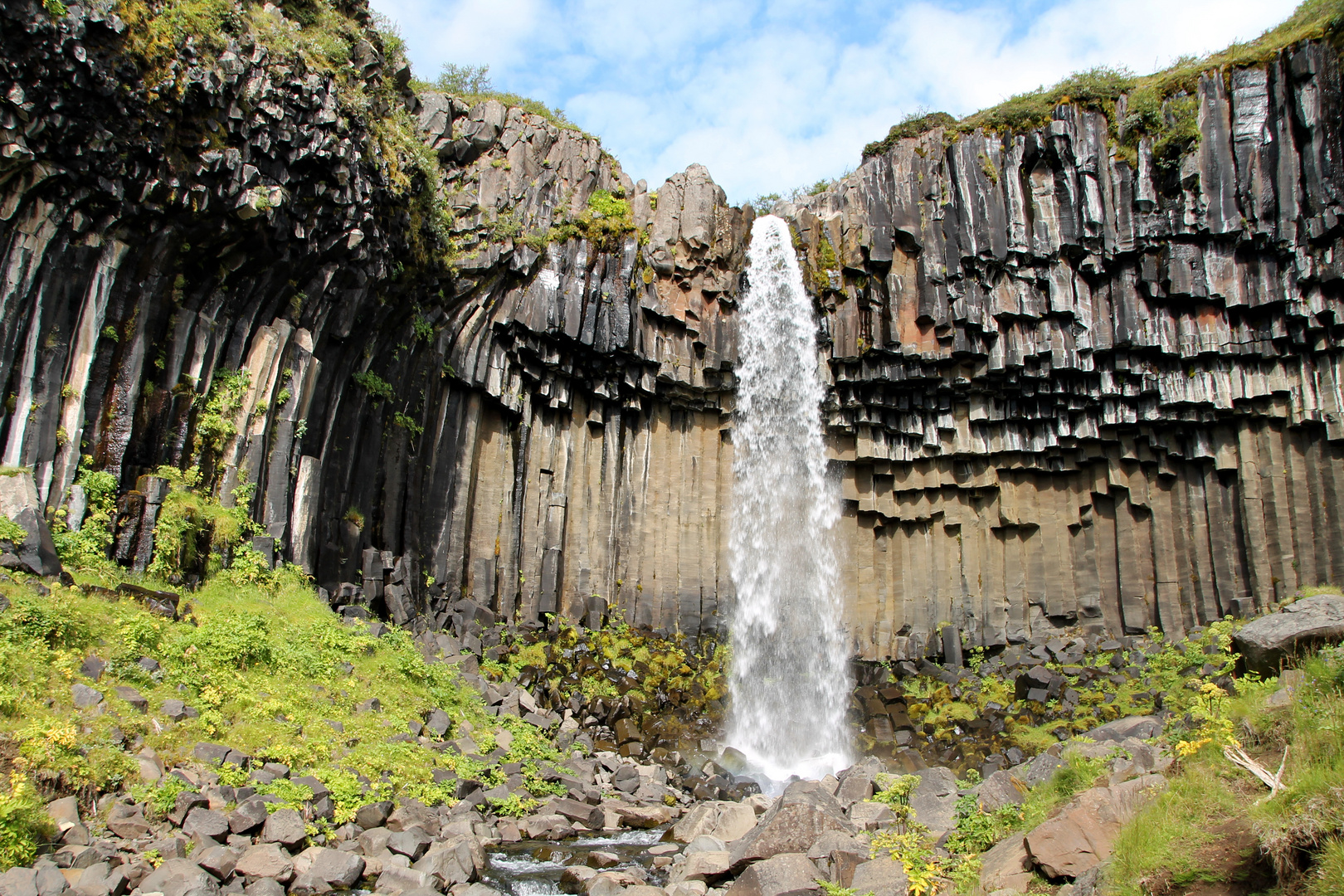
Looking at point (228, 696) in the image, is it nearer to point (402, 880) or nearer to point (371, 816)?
point (371, 816)

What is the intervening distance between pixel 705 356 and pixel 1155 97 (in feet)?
36.3

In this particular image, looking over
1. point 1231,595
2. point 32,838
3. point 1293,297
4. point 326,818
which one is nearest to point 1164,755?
point 326,818

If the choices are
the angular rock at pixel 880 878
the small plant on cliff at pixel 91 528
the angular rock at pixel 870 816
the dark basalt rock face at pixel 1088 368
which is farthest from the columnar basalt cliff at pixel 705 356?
the angular rock at pixel 880 878

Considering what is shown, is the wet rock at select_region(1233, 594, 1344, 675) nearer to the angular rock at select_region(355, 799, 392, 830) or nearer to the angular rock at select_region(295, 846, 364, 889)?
the angular rock at select_region(295, 846, 364, 889)

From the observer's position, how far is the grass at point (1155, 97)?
1820cm

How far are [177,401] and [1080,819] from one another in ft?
38.8

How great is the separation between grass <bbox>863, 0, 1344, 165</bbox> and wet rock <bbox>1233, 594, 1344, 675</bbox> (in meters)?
13.4

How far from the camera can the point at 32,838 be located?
652 cm

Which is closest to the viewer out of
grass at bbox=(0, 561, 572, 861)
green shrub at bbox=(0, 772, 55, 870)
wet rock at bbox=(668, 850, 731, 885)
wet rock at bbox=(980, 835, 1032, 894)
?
wet rock at bbox=(980, 835, 1032, 894)

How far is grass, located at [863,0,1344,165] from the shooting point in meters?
18.2

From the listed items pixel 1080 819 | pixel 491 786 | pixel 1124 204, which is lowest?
pixel 491 786

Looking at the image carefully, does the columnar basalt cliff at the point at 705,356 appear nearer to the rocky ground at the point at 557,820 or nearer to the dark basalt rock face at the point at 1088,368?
the dark basalt rock face at the point at 1088,368

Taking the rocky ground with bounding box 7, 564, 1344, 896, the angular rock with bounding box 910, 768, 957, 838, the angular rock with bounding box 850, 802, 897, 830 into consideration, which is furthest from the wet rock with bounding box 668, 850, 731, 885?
the angular rock with bounding box 910, 768, 957, 838

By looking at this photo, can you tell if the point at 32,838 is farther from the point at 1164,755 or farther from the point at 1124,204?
the point at 1124,204
